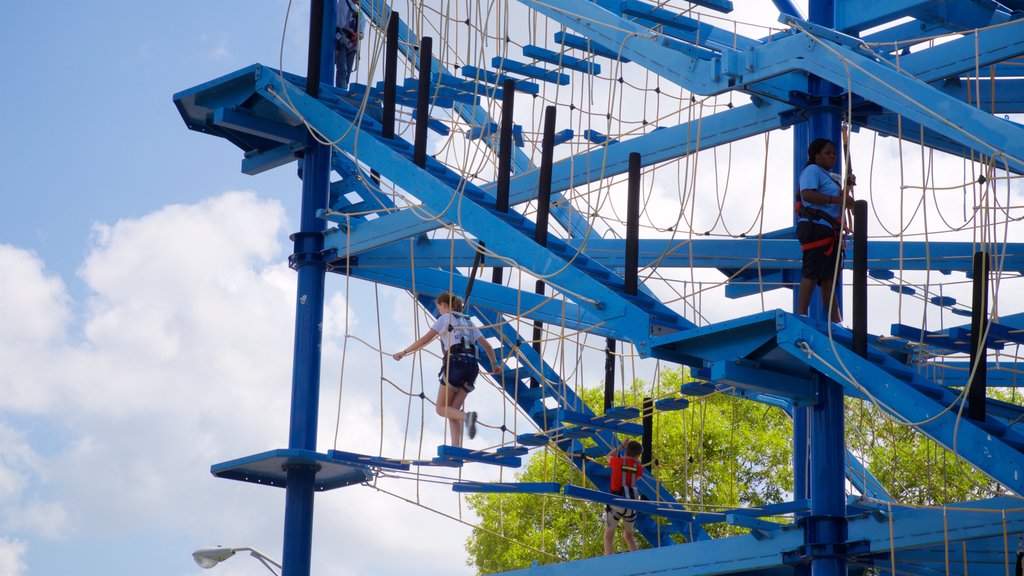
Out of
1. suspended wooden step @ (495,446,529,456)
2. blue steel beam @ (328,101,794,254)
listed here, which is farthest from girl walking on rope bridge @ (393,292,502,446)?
blue steel beam @ (328,101,794,254)

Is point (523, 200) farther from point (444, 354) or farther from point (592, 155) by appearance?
point (444, 354)

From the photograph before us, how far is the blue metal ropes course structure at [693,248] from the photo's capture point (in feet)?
37.7

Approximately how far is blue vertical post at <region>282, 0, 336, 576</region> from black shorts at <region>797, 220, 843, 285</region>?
636cm

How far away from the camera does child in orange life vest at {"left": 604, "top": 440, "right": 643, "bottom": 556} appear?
16.1m

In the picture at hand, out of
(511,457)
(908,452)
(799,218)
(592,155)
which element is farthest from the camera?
(908,452)

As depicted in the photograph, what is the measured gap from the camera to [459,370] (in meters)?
14.8

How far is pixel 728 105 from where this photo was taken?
17.0 m

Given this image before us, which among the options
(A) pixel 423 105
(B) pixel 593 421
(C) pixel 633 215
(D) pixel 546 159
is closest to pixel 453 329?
(B) pixel 593 421

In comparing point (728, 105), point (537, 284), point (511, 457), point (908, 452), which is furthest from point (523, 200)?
point (908, 452)

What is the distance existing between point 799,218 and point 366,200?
6.78 metres

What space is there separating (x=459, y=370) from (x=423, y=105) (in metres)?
2.57

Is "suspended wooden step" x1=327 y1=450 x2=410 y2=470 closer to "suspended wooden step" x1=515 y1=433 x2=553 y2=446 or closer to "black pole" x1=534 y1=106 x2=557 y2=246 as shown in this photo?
"suspended wooden step" x1=515 y1=433 x2=553 y2=446

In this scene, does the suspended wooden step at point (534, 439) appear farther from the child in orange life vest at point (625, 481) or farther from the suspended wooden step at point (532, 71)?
the suspended wooden step at point (532, 71)

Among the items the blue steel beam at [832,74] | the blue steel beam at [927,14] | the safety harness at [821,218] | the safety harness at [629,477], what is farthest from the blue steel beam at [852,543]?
the blue steel beam at [927,14]
